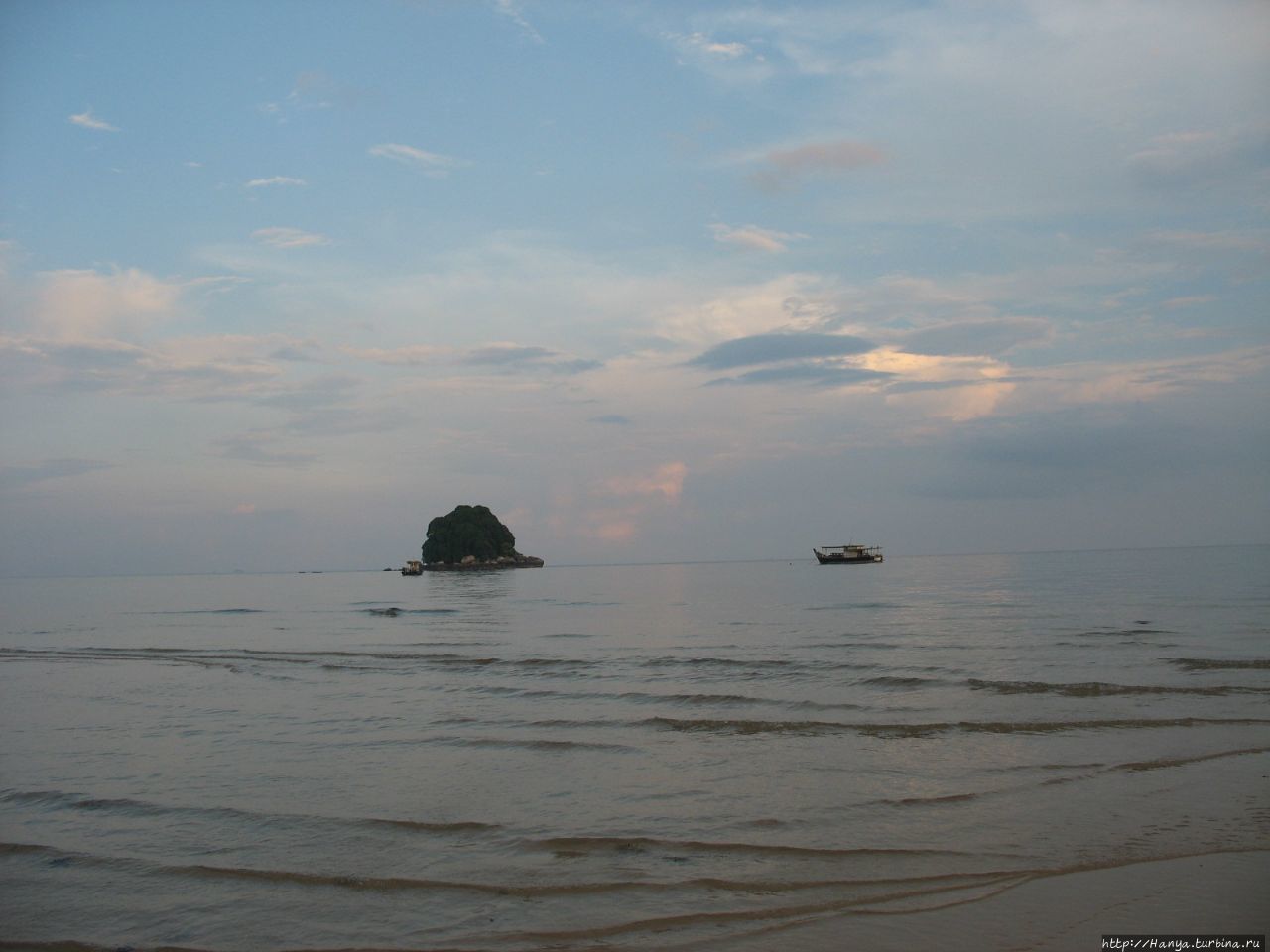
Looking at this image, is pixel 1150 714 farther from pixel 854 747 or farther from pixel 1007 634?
pixel 1007 634

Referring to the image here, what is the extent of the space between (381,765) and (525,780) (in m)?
2.62

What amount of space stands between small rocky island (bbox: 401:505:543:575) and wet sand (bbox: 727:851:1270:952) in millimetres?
177487

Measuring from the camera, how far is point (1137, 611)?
129 feet

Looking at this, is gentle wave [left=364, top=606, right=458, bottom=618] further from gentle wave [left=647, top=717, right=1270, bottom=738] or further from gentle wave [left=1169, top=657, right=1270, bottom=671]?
gentle wave [left=1169, top=657, right=1270, bottom=671]

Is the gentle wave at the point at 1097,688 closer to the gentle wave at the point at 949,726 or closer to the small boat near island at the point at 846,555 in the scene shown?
the gentle wave at the point at 949,726

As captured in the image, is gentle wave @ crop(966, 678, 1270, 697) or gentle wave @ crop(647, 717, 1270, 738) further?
gentle wave @ crop(966, 678, 1270, 697)

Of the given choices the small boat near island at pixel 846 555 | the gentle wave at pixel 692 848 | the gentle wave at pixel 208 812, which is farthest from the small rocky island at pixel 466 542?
the gentle wave at pixel 692 848

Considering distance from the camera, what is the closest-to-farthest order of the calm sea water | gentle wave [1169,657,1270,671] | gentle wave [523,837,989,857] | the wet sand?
the wet sand → the calm sea water → gentle wave [523,837,989,857] → gentle wave [1169,657,1270,671]

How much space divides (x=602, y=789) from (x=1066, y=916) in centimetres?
621

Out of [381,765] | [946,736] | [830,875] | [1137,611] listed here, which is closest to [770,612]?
[1137,611]

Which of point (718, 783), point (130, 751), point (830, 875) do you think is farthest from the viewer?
point (130, 751)

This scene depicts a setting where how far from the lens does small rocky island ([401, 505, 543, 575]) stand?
182125 mm

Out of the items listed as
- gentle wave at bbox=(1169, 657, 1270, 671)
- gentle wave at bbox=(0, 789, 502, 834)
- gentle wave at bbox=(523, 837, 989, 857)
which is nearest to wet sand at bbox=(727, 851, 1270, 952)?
gentle wave at bbox=(523, 837, 989, 857)

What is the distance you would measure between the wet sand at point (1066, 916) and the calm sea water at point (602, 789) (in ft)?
0.51
